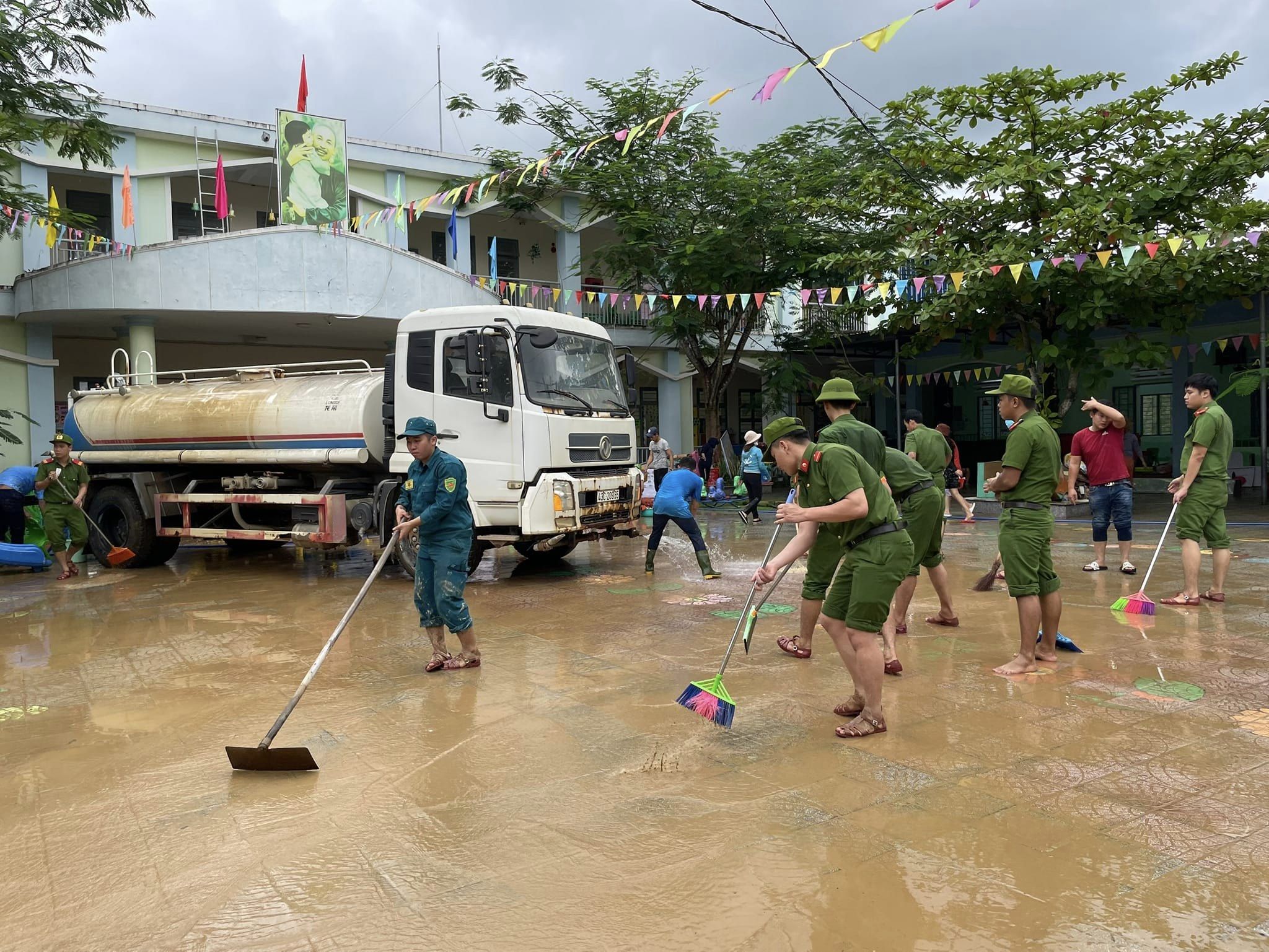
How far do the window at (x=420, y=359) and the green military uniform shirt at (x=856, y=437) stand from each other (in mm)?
5193

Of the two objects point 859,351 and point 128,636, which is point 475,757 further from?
point 859,351

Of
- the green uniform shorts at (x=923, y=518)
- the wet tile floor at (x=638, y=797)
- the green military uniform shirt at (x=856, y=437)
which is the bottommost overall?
the wet tile floor at (x=638, y=797)

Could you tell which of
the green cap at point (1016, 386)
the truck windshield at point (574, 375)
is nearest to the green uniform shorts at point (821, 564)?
the green cap at point (1016, 386)

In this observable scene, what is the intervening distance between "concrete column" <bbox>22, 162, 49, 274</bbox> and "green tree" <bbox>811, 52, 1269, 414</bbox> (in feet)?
46.6

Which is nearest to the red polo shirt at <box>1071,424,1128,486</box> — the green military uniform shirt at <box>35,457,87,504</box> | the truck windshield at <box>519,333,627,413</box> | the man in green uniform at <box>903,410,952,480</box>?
the man in green uniform at <box>903,410,952,480</box>

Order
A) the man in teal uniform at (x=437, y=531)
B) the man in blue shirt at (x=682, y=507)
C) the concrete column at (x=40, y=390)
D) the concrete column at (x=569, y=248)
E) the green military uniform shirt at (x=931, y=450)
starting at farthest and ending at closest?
the concrete column at (x=569, y=248) < the concrete column at (x=40, y=390) < the man in blue shirt at (x=682, y=507) < the green military uniform shirt at (x=931, y=450) < the man in teal uniform at (x=437, y=531)

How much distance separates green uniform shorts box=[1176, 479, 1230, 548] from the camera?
7297 mm

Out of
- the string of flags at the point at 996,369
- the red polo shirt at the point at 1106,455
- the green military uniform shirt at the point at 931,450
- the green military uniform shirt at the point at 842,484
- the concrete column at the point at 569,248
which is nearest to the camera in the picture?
the green military uniform shirt at the point at 842,484

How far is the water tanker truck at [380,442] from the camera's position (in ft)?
30.1

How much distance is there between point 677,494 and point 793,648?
3511 mm

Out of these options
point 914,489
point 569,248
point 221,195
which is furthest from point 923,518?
point 569,248

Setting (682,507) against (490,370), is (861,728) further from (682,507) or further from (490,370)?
(490,370)

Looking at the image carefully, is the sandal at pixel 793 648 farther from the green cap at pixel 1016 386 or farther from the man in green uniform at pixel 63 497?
the man in green uniform at pixel 63 497

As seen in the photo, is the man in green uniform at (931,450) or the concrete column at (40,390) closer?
the man in green uniform at (931,450)
